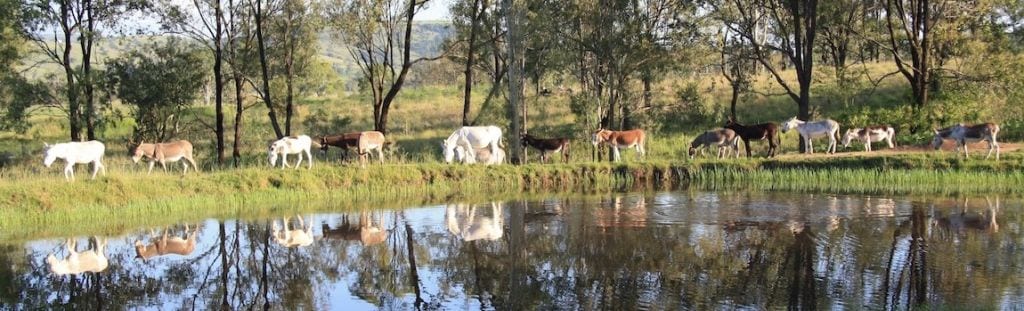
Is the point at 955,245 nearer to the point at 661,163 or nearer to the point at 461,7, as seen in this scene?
the point at 661,163

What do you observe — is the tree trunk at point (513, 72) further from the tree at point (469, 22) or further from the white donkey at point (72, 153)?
the white donkey at point (72, 153)

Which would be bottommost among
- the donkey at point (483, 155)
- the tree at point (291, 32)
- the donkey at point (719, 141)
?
the donkey at point (483, 155)

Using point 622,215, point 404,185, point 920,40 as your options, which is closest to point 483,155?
point 404,185

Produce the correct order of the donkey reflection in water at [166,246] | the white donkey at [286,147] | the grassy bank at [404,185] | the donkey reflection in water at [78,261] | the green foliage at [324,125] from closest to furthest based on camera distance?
1. the donkey reflection in water at [78,261]
2. the donkey reflection in water at [166,246]
3. the grassy bank at [404,185]
4. the white donkey at [286,147]
5. the green foliage at [324,125]

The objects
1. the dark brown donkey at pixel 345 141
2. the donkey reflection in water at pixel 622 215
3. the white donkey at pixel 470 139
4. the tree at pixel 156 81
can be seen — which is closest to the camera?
the donkey reflection in water at pixel 622 215

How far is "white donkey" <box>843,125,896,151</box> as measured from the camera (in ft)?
89.7

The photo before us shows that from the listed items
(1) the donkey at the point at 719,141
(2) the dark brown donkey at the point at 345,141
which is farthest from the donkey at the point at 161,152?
(1) the donkey at the point at 719,141

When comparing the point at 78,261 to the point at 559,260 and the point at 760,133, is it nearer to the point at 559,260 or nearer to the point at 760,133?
the point at 559,260

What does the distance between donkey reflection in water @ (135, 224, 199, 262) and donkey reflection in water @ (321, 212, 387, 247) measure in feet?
7.67

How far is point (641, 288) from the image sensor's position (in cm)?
1130

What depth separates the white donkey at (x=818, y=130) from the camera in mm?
27141

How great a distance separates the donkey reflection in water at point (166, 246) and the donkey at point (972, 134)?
1919 centimetres

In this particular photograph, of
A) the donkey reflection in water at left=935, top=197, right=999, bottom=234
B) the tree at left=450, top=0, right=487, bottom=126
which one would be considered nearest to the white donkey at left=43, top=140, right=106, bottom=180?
the tree at left=450, top=0, right=487, bottom=126

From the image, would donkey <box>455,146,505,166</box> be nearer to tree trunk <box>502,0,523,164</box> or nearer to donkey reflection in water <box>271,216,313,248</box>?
tree trunk <box>502,0,523,164</box>
